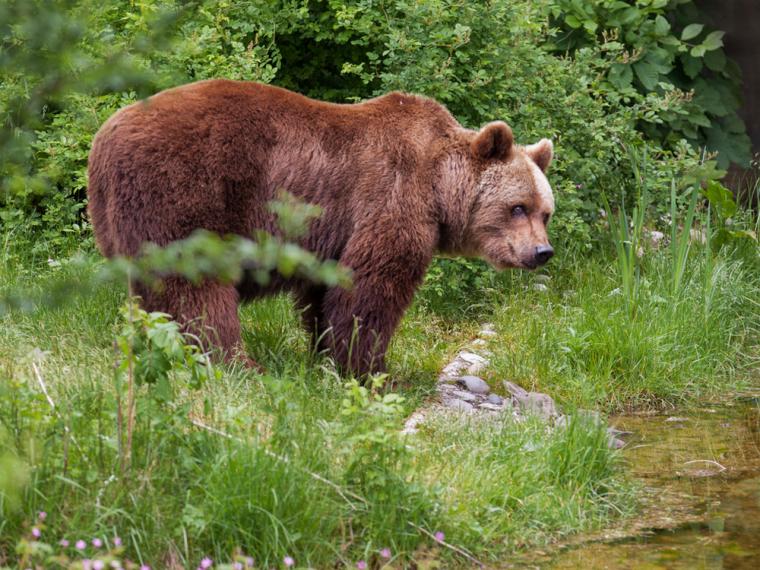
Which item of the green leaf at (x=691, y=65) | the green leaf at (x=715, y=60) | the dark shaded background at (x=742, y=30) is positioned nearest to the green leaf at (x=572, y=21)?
the green leaf at (x=691, y=65)

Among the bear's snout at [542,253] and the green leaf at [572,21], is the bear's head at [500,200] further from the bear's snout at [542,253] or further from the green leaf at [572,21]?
the green leaf at [572,21]

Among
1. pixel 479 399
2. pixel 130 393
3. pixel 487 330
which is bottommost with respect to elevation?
pixel 487 330

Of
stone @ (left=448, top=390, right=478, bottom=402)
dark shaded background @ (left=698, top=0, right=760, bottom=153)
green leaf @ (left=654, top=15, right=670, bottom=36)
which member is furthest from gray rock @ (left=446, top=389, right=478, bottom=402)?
dark shaded background @ (left=698, top=0, right=760, bottom=153)

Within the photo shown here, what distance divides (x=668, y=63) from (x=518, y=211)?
13.1ft

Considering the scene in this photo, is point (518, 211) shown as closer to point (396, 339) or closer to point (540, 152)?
point (540, 152)

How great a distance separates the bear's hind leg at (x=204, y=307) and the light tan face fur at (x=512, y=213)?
1638 millimetres

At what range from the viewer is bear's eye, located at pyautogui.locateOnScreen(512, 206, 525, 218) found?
672 cm

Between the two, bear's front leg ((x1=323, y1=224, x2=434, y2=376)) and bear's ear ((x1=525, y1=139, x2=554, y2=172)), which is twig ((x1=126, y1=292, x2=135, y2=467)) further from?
bear's ear ((x1=525, y1=139, x2=554, y2=172))

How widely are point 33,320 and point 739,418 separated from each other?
14.2 ft

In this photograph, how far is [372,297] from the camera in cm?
630

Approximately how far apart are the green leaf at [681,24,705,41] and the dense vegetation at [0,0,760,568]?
4cm

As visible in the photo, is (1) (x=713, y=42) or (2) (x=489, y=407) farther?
(1) (x=713, y=42)

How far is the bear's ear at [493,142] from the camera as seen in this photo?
257 inches

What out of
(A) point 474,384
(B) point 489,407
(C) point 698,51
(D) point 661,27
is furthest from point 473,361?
(C) point 698,51
